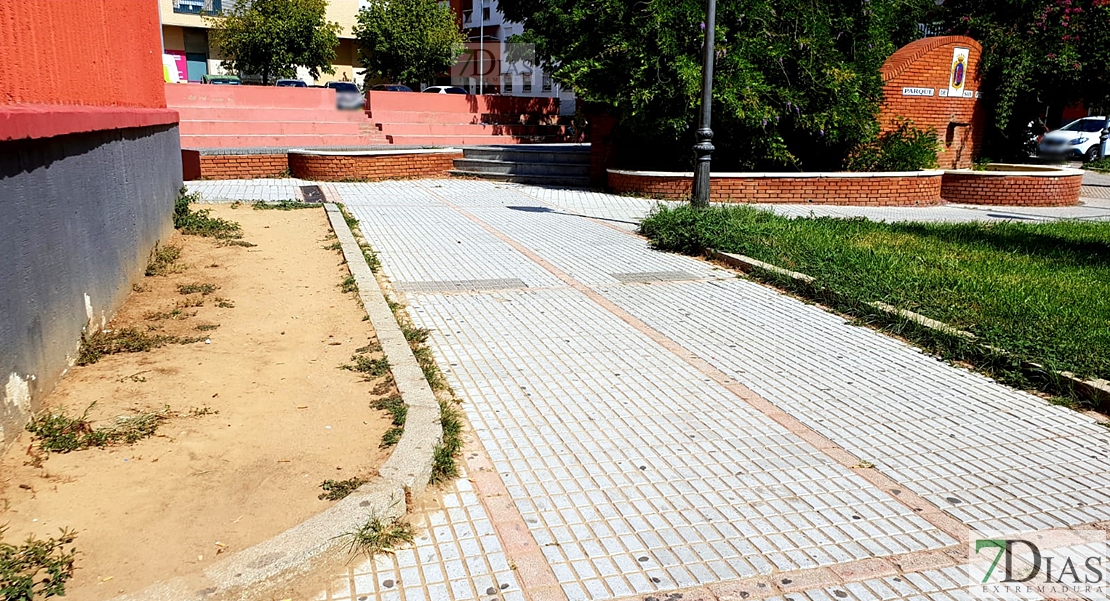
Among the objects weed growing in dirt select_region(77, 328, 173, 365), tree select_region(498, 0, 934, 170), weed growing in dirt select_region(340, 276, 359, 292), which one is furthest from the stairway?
weed growing in dirt select_region(77, 328, 173, 365)

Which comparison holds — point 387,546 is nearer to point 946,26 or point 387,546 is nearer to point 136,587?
point 136,587

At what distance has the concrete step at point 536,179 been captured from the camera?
688 inches

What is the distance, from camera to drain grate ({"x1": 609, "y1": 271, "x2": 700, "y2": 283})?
27.2ft

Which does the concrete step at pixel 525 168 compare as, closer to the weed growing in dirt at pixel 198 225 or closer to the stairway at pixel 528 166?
the stairway at pixel 528 166

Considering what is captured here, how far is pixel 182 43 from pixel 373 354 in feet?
152

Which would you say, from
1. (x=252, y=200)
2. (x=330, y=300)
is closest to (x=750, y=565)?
(x=330, y=300)

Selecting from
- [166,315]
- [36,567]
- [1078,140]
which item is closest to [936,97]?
[1078,140]

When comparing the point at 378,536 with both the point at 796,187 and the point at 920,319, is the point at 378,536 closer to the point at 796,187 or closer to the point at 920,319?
the point at 920,319

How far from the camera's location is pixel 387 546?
3.22 metres

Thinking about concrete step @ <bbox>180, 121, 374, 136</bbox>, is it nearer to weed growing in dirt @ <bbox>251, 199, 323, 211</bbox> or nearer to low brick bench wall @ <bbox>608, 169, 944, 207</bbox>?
weed growing in dirt @ <bbox>251, 199, 323, 211</bbox>

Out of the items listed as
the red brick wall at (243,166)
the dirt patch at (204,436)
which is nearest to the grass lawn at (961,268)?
the dirt patch at (204,436)

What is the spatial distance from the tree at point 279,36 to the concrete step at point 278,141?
1411 centimetres

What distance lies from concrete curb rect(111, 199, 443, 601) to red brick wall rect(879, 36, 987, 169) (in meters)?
15.2

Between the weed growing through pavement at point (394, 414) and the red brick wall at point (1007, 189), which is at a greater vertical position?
the red brick wall at point (1007, 189)
